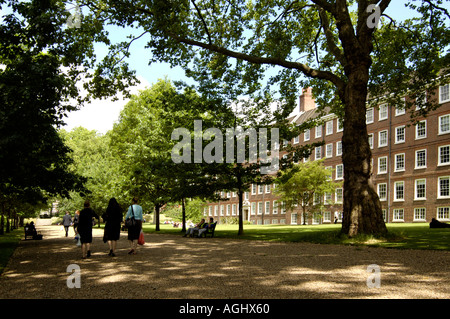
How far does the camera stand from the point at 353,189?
14.3 metres

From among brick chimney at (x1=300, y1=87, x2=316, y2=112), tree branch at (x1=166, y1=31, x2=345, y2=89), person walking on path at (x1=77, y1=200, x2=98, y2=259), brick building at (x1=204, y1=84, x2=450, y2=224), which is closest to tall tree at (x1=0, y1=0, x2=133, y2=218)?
person walking on path at (x1=77, y1=200, x2=98, y2=259)

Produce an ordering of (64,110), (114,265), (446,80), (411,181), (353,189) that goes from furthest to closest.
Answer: (411,181) < (446,80) < (353,189) < (64,110) < (114,265)

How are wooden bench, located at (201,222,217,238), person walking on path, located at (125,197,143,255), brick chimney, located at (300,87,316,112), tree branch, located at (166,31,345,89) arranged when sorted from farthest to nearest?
brick chimney, located at (300,87,316,112)
wooden bench, located at (201,222,217,238)
tree branch, located at (166,31,345,89)
person walking on path, located at (125,197,143,255)

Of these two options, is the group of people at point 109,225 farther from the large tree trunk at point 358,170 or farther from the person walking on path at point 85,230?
the large tree trunk at point 358,170

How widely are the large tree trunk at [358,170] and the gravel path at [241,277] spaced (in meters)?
3.13

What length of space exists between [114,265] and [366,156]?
9398mm

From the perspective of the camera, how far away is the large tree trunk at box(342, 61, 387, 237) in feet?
45.7

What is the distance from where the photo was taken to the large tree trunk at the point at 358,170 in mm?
13938

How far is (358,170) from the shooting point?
1428 centimetres

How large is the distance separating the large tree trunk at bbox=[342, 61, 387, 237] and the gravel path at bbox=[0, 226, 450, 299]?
3128mm

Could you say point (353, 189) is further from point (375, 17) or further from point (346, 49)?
point (375, 17)

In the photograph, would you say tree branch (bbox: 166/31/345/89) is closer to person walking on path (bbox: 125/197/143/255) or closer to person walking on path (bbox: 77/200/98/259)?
person walking on path (bbox: 125/197/143/255)
